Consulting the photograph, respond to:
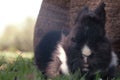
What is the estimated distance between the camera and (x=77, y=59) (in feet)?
16.9

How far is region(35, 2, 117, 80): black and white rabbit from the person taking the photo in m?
5.07

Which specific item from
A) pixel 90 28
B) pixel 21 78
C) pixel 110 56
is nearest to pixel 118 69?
pixel 110 56

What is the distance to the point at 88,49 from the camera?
5074 millimetres

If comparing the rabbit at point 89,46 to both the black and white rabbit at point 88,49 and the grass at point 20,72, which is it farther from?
the grass at point 20,72

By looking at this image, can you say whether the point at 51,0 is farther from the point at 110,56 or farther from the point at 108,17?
the point at 110,56

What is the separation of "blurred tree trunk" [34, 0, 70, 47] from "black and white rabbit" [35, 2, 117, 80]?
1683 millimetres

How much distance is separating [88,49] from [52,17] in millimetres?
2279

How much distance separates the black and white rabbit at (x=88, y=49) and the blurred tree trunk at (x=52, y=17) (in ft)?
5.52

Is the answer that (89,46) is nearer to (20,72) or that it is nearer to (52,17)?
(20,72)

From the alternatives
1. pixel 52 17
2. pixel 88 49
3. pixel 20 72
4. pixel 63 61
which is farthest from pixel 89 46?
pixel 52 17

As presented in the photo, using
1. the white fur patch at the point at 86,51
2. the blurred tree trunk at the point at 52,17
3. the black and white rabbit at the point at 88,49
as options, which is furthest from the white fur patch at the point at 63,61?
the blurred tree trunk at the point at 52,17

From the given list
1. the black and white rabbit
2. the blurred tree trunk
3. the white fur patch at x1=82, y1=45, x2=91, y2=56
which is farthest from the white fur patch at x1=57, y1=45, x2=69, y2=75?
the blurred tree trunk

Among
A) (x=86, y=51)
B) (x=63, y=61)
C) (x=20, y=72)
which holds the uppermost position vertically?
(x=86, y=51)

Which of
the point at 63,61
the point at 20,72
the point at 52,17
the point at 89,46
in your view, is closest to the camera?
the point at 89,46
